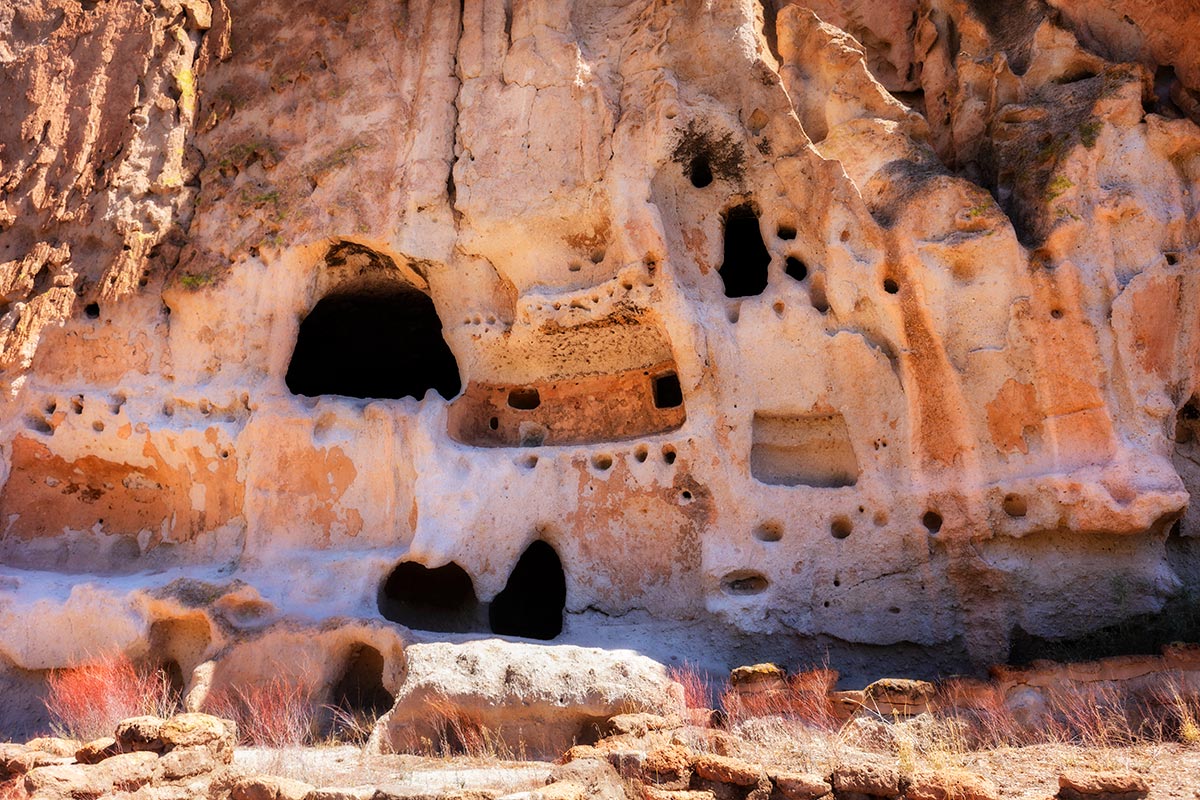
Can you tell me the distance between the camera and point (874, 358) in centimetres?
727

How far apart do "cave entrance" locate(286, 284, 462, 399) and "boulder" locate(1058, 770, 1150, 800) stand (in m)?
7.49

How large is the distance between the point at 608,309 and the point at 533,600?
3023 millimetres

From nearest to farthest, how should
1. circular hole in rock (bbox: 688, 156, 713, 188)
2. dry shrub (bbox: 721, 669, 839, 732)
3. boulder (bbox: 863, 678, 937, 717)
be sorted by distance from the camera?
boulder (bbox: 863, 678, 937, 717)
dry shrub (bbox: 721, 669, 839, 732)
circular hole in rock (bbox: 688, 156, 713, 188)

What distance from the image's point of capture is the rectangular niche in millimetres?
7523

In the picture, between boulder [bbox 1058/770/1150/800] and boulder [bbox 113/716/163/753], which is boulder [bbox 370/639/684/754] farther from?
boulder [bbox 1058/770/1150/800]

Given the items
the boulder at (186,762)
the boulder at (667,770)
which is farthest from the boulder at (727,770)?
the boulder at (186,762)

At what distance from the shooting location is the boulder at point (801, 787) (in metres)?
3.82

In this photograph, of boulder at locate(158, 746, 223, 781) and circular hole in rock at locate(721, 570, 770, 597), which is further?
circular hole in rock at locate(721, 570, 770, 597)

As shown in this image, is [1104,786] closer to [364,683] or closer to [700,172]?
[364,683]

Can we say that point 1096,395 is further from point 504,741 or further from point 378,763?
point 378,763

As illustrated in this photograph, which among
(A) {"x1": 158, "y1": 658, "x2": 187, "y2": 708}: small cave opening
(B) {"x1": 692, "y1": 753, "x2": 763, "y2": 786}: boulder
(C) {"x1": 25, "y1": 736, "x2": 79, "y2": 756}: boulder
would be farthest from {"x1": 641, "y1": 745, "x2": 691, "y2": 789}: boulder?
(A) {"x1": 158, "y1": 658, "x2": 187, "y2": 708}: small cave opening

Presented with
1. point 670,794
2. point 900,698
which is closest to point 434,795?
point 670,794

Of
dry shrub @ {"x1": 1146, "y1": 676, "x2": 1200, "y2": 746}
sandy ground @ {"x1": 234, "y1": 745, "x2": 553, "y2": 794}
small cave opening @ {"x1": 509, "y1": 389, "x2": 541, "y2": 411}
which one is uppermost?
small cave opening @ {"x1": 509, "y1": 389, "x2": 541, "y2": 411}

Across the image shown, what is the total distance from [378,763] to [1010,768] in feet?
11.3
